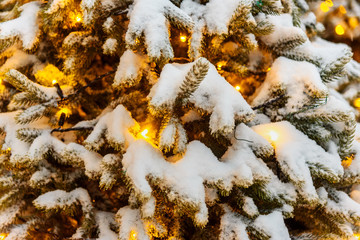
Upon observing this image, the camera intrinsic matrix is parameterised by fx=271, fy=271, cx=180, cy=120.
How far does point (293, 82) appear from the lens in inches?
56.4

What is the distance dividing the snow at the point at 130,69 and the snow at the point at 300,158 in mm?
654

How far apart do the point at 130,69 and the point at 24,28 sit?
656mm

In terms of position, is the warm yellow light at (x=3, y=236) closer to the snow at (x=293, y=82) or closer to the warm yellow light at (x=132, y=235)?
the warm yellow light at (x=132, y=235)

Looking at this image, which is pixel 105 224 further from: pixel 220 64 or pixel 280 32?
pixel 280 32

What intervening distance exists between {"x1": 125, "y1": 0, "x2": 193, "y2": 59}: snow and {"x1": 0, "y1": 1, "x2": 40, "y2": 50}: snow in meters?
0.63

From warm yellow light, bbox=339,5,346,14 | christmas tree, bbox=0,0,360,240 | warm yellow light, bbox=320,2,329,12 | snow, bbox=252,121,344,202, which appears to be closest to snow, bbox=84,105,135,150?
christmas tree, bbox=0,0,360,240

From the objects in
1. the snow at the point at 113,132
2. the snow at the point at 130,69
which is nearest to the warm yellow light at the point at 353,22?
the snow at the point at 130,69

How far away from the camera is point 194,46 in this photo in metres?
1.25

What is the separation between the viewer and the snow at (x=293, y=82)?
137cm

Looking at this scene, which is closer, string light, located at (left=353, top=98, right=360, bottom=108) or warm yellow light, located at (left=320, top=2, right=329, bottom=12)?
string light, located at (left=353, top=98, right=360, bottom=108)

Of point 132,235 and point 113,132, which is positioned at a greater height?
point 113,132

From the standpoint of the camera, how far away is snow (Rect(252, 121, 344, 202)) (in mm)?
1235

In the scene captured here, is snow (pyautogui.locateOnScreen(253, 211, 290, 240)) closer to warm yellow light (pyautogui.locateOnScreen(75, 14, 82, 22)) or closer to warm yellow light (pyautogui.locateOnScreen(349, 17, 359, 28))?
warm yellow light (pyautogui.locateOnScreen(75, 14, 82, 22))

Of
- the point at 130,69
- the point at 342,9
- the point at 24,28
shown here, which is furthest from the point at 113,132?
the point at 342,9
